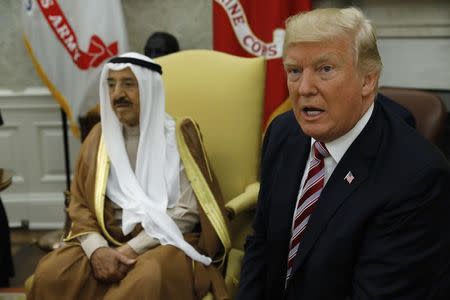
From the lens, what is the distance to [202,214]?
2.14 metres

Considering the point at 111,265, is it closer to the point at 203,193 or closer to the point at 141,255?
the point at 141,255

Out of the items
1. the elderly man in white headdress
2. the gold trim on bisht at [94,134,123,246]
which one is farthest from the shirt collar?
the gold trim on bisht at [94,134,123,246]

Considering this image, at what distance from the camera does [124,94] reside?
224 cm

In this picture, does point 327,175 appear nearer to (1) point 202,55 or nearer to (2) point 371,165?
(2) point 371,165

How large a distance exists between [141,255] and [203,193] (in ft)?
1.13

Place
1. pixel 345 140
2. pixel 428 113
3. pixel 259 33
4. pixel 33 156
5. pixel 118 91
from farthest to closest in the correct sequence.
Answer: pixel 33 156 < pixel 259 33 < pixel 118 91 < pixel 428 113 < pixel 345 140

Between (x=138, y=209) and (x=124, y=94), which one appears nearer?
(x=138, y=209)

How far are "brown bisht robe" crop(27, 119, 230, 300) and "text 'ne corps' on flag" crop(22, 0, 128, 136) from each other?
1261mm

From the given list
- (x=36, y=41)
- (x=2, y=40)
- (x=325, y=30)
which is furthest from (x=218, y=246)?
(x=2, y=40)

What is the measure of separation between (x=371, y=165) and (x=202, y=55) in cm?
150

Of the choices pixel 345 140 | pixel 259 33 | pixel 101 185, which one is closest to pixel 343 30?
pixel 345 140

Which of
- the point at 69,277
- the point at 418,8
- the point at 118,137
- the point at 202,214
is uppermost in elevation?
the point at 418,8

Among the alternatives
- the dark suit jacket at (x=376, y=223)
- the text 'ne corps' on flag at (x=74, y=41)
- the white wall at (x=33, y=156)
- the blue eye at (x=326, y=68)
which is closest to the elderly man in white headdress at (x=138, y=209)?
the dark suit jacket at (x=376, y=223)

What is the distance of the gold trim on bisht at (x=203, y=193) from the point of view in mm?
2117
